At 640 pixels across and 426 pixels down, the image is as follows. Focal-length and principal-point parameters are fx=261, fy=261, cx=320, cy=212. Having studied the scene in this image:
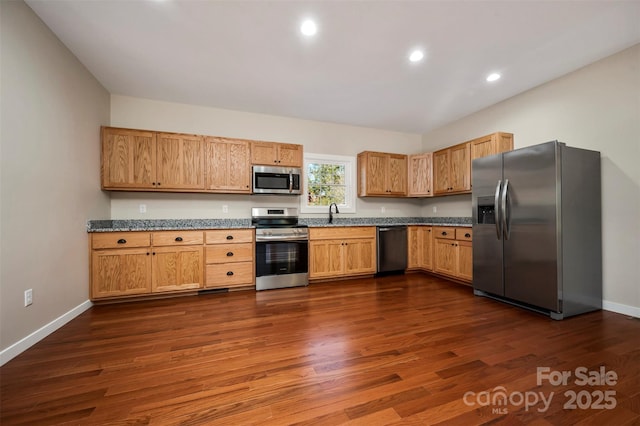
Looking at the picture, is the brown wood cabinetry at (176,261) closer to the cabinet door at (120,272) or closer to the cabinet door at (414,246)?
the cabinet door at (120,272)

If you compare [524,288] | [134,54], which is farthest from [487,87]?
[134,54]

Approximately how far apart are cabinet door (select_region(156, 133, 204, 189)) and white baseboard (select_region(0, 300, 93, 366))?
5.50ft

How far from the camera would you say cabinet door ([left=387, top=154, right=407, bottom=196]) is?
16.1ft

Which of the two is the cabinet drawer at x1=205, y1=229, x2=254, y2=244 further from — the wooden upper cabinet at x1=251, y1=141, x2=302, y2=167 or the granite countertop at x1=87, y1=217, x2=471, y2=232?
the wooden upper cabinet at x1=251, y1=141, x2=302, y2=167

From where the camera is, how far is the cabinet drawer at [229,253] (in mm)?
3539

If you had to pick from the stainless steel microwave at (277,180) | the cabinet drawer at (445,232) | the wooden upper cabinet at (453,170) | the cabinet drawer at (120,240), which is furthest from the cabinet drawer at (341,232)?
the cabinet drawer at (120,240)

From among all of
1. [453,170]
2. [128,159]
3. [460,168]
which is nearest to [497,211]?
[460,168]

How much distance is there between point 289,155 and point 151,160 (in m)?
1.94

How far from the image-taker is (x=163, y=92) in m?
3.63

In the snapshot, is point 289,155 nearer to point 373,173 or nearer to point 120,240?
point 373,173

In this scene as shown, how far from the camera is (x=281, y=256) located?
3873 millimetres

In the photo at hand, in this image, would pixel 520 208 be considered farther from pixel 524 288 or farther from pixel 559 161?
pixel 524 288

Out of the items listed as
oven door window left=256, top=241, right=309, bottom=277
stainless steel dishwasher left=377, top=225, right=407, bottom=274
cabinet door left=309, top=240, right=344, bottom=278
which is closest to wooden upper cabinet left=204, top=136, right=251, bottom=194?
oven door window left=256, top=241, right=309, bottom=277

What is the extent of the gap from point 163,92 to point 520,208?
476cm
